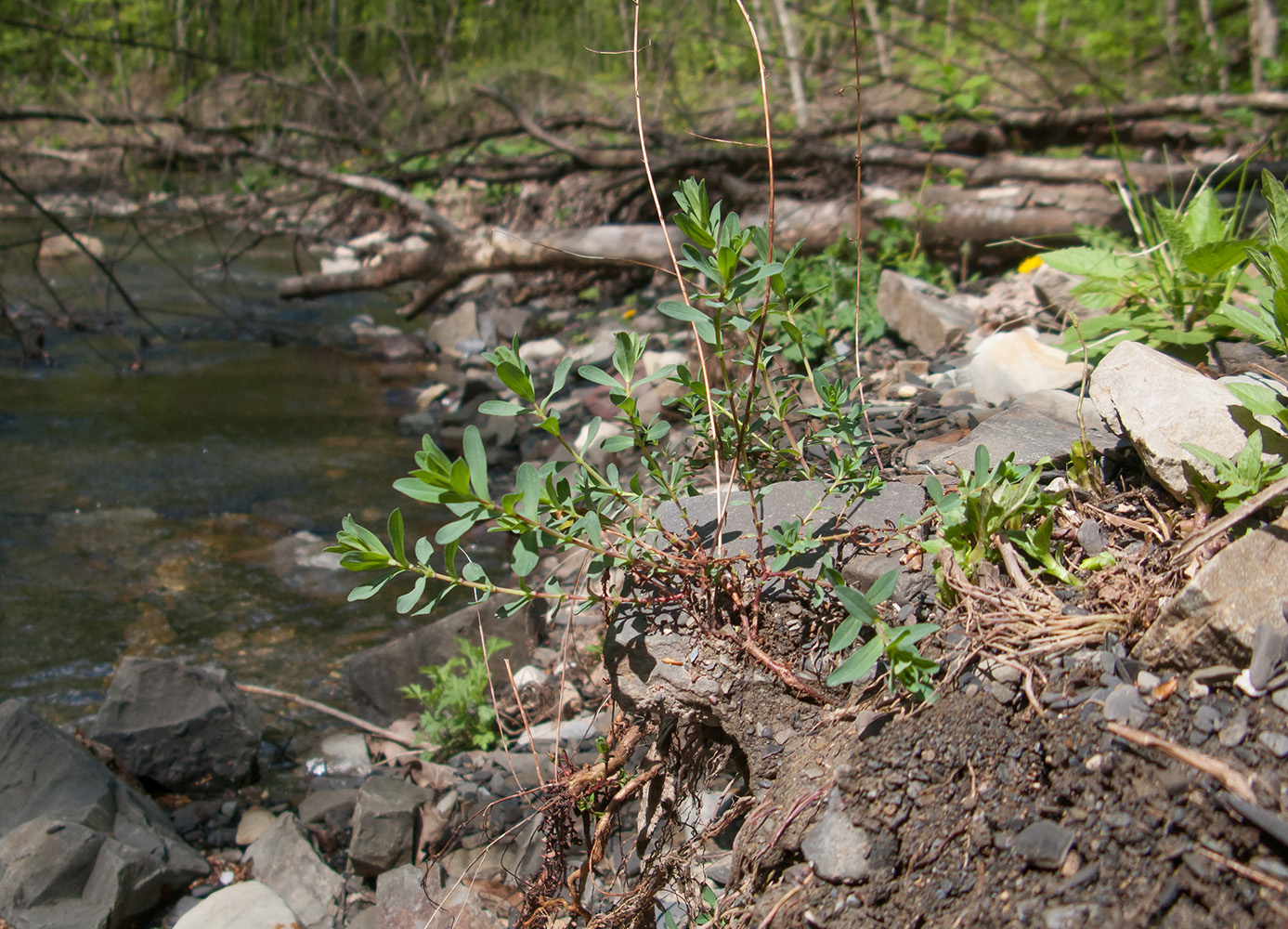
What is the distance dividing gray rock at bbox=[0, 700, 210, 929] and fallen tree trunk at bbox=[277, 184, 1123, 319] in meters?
2.34

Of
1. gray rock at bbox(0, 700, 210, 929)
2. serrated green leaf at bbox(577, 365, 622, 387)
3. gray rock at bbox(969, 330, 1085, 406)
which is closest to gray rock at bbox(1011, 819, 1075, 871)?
serrated green leaf at bbox(577, 365, 622, 387)

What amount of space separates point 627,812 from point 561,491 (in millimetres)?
1023

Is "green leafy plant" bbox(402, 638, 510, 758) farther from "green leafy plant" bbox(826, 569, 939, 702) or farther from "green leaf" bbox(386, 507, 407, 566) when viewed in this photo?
"green leafy plant" bbox(826, 569, 939, 702)

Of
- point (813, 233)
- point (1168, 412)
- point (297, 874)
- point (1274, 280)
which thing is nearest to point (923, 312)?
point (813, 233)

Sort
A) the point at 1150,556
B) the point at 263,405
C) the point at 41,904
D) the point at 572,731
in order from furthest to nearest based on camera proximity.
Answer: the point at 263,405 < the point at 572,731 < the point at 41,904 < the point at 1150,556

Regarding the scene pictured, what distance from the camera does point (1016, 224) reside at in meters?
4.35

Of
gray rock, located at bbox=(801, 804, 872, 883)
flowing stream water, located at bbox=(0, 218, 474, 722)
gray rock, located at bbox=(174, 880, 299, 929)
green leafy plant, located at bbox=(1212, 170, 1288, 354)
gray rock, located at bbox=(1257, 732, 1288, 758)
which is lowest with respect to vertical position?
flowing stream water, located at bbox=(0, 218, 474, 722)

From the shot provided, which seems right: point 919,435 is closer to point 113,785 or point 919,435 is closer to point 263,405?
point 113,785

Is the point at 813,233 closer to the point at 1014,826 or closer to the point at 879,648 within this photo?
the point at 879,648

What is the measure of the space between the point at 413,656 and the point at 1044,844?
2362mm

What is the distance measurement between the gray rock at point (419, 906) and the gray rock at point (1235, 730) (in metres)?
1.47

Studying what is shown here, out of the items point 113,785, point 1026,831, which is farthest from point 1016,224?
point 113,785

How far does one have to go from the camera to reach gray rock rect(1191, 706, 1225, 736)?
104 cm

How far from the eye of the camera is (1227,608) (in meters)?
1.08
